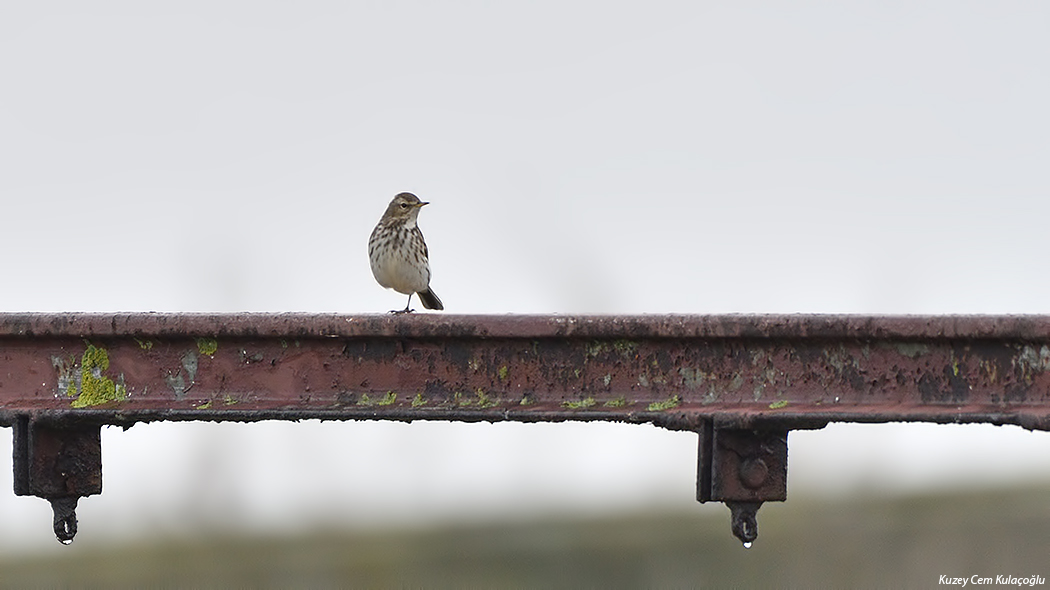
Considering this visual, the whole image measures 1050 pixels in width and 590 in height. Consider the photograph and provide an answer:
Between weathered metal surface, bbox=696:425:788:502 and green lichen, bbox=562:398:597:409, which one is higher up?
green lichen, bbox=562:398:597:409

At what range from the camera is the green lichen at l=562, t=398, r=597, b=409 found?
3.34 meters

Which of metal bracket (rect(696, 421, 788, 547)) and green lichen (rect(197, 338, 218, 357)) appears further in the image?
green lichen (rect(197, 338, 218, 357))

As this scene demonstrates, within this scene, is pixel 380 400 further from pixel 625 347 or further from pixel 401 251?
pixel 401 251

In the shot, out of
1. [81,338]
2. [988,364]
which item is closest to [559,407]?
[988,364]

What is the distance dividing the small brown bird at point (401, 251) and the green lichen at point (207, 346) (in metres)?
4.67

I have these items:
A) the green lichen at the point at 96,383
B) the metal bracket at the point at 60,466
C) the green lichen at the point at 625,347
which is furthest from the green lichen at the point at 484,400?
the metal bracket at the point at 60,466

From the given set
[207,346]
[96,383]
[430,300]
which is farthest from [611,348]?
[430,300]

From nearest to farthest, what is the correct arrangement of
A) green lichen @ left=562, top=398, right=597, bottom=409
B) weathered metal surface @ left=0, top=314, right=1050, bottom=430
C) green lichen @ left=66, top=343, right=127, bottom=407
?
weathered metal surface @ left=0, top=314, right=1050, bottom=430 → green lichen @ left=562, top=398, right=597, bottom=409 → green lichen @ left=66, top=343, right=127, bottom=407

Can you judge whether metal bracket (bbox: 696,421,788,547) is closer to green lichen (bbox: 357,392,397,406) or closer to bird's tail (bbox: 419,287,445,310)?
green lichen (bbox: 357,392,397,406)

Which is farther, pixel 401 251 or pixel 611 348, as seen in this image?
pixel 401 251

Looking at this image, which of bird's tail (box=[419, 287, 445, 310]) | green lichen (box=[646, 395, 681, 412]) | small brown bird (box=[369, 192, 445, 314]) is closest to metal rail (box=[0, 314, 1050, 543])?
green lichen (box=[646, 395, 681, 412])

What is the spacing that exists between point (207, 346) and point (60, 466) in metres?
0.57

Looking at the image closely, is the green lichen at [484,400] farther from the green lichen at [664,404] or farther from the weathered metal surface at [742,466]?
the weathered metal surface at [742,466]

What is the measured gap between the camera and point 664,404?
3.33 metres
